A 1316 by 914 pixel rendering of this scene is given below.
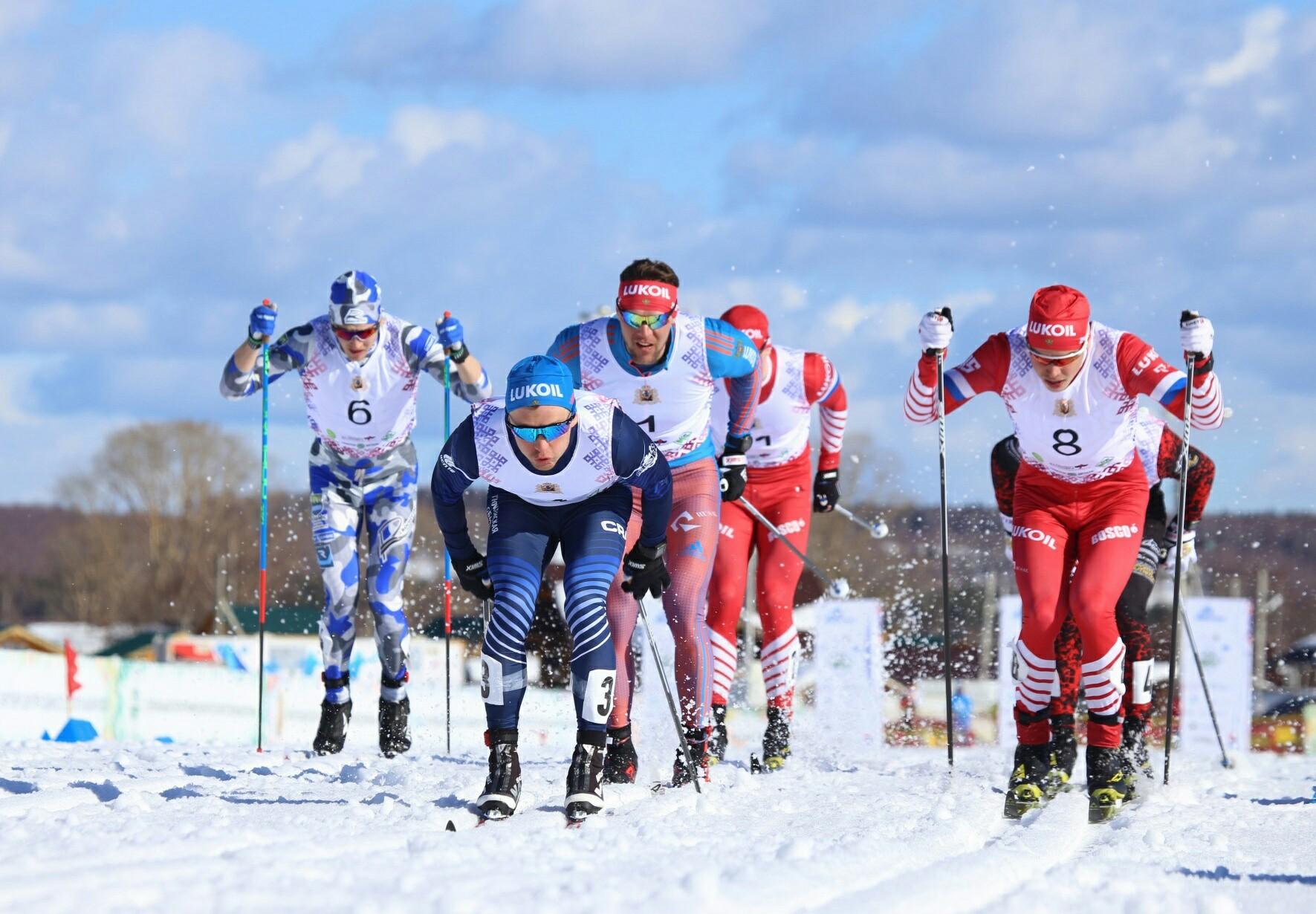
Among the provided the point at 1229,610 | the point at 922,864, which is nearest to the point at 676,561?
the point at 922,864

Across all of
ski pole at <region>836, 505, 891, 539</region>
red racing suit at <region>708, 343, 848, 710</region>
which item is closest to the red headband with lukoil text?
red racing suit at <region>708, 343, 848, 710</region>

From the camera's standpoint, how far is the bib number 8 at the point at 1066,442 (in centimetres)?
731

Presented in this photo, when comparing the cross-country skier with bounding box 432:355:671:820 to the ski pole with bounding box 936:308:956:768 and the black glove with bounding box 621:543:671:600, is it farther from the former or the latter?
the ski pole with bounding box 936:308:956:768

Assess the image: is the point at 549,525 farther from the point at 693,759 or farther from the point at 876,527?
the point at 876,527

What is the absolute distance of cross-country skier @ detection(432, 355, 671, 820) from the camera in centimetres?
574

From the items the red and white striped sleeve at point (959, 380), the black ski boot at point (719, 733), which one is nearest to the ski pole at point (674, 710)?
the black ski boot at point (719, 733)

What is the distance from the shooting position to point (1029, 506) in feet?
24.7

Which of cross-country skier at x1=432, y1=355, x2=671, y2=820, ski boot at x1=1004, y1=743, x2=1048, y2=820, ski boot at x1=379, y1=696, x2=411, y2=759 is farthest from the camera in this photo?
ski boot at x1=379, y1=696, x2=411, y2=759

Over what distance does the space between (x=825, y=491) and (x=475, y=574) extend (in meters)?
3.80

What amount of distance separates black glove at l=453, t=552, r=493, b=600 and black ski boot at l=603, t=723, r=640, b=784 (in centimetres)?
86

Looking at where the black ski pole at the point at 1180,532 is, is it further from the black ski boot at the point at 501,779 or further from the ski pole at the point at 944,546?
the black ski boot at the point at 501,779

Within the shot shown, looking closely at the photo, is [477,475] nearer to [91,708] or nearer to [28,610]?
[91,708]

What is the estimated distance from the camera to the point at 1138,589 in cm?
829

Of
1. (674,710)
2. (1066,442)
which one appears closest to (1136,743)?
(1066,442)
